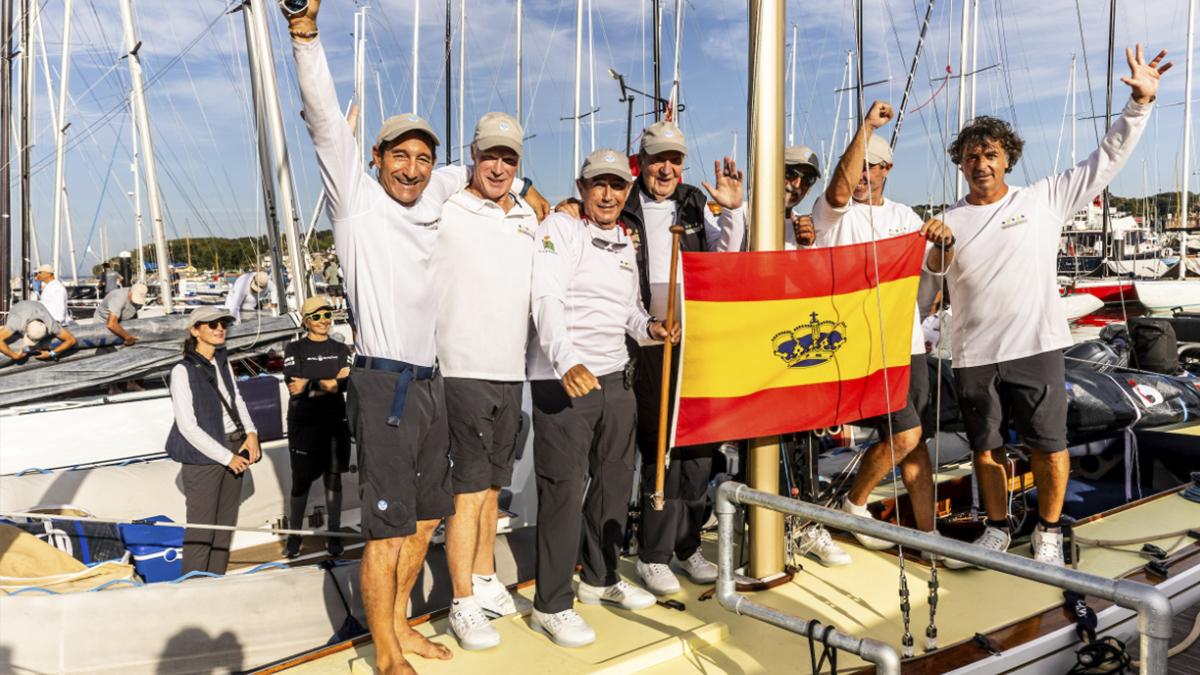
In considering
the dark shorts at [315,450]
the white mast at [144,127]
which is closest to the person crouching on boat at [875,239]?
the dark shorts at [315,450]

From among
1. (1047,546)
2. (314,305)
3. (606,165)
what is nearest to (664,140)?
(606,165)

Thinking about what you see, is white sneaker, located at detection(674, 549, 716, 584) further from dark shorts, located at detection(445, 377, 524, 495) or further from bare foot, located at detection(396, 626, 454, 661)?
bare foot, located at detection(396, 626, 454, 661)

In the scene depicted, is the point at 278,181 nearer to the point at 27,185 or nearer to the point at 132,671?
the point at 132,671

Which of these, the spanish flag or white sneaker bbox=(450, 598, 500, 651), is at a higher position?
the spanish flag

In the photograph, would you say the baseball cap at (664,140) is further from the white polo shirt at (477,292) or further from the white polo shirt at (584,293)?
the white polo shirt at (477,292)

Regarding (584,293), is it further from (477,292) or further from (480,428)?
(480,428)

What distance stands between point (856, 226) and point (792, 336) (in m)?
0.76

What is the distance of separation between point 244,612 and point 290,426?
82.0 inches

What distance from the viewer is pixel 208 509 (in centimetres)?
509

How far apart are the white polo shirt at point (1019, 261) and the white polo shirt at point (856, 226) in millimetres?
179

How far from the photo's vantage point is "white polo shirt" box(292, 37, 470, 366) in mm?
2617

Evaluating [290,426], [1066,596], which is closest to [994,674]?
[1066,596]

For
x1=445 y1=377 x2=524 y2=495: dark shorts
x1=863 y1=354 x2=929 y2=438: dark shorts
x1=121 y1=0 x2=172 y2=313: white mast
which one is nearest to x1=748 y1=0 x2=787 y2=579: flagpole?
x1=863 y1=354 x2=929 y2=438: dark shorts

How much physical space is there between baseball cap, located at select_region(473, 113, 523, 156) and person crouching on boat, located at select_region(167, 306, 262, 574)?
3.01m
